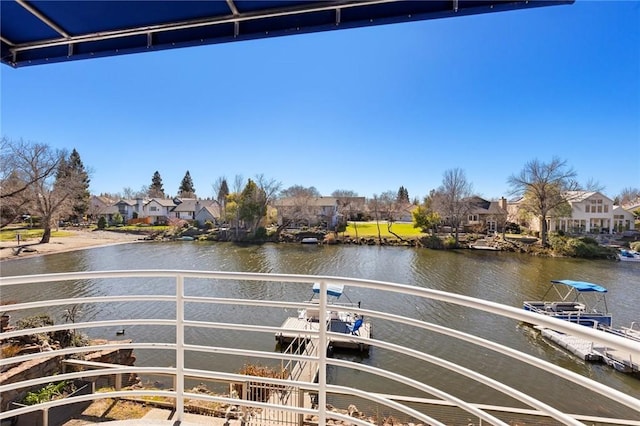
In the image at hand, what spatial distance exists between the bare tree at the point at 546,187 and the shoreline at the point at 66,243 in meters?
35.6

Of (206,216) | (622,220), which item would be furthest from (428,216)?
(206,216)

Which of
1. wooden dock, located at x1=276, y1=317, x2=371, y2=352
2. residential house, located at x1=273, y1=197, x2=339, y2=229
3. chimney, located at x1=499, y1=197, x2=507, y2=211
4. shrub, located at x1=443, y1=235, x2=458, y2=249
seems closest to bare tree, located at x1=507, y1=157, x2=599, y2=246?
shrub, located at x1=443, y1=235, x2=458, y2=249

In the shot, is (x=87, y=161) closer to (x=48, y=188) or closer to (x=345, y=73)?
(x=48, y=188)

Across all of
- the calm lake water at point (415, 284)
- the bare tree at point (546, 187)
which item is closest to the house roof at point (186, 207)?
the calm lake water at point (415, 284)

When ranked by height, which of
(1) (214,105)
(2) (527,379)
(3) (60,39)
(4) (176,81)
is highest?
(1) (214,105)

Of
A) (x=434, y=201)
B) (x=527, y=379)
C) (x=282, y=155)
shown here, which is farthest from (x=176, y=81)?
(x=434, y=201)

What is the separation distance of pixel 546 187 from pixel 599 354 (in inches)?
832

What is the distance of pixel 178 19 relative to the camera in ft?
5.87

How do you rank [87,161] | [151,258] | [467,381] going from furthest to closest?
[87,161], [151,258], [467,381]

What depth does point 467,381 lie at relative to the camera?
704 centimetres

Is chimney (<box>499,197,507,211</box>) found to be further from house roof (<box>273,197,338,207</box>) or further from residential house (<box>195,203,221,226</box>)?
residential house (<box>195,203,221,226</box>)

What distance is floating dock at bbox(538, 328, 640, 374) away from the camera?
24.6 ft

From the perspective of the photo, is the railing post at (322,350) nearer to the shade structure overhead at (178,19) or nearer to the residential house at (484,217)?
the shade structure overhead at (178,19)

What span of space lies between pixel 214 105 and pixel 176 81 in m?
5.66
